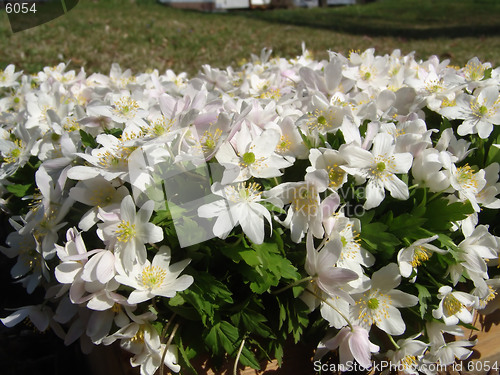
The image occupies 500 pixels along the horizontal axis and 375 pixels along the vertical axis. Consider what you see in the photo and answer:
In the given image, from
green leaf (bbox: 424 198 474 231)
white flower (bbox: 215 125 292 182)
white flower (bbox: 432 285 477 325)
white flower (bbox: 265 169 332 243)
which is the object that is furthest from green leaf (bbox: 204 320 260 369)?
green leaf (bbox: 424 198 474 231)

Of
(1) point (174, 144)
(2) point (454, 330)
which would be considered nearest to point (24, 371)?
(1) point (174, 144)

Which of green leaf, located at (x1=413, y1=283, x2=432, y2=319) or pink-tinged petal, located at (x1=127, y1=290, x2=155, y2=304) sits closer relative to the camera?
pink-tinged petal, located at (x1=127, y1=290, x2=155, y2=304)

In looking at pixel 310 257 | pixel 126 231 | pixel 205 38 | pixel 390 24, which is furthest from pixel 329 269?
pixel 390 24

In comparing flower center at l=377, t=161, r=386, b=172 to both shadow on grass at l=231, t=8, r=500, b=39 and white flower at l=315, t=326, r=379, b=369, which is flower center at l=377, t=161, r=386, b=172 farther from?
shadow on grass at l=231, t=8, r=500, b=39

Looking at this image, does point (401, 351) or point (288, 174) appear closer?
point (401, 351)

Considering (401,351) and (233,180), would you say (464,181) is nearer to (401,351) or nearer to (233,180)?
(401,351)
